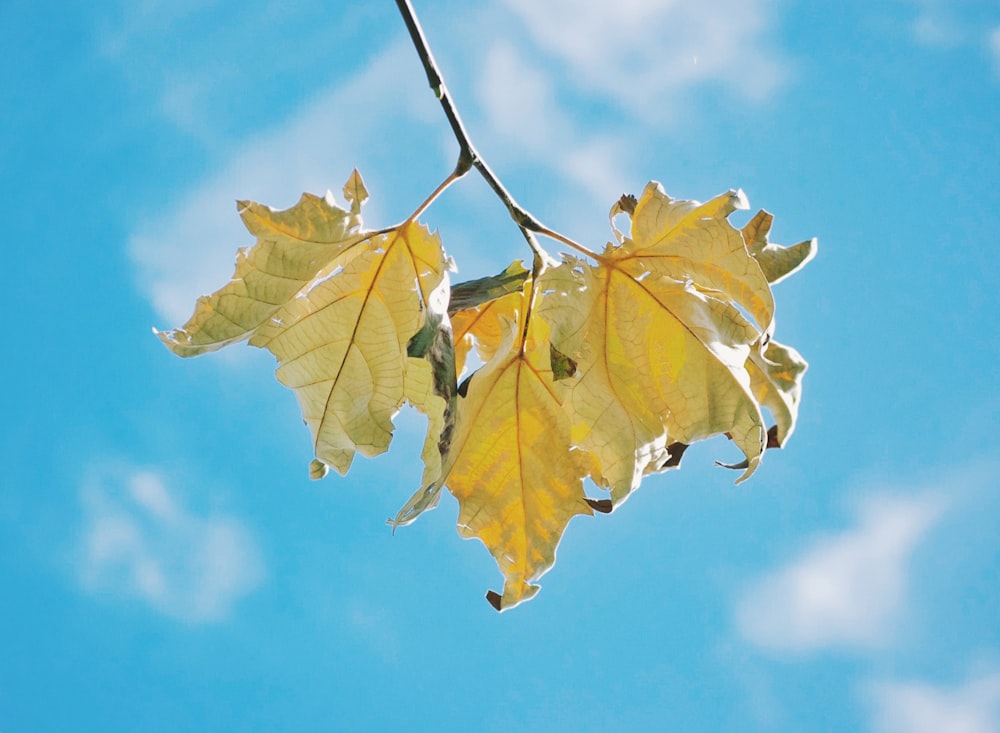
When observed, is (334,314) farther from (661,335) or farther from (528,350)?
(661,335)

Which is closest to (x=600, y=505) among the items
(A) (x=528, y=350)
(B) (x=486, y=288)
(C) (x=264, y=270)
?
(A) (x=528, y=350)

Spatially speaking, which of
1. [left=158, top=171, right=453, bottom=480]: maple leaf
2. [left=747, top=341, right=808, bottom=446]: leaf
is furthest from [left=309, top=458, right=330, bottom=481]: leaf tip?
[left=747, top=341, right=808, bottom=446]: leaf

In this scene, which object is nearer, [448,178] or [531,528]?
[448,178]

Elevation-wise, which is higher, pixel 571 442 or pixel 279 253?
pixel 279 253

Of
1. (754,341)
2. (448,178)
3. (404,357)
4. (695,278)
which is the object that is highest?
(448,178)

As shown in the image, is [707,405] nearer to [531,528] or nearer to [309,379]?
[531,528]

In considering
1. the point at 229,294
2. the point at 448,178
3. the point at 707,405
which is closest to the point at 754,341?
the point at 707,405
